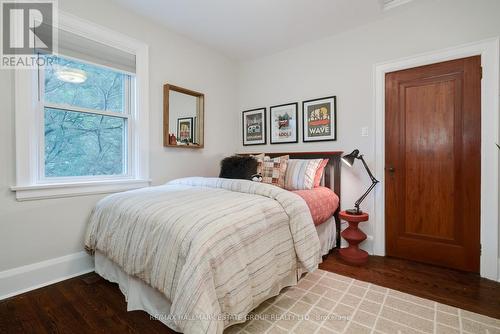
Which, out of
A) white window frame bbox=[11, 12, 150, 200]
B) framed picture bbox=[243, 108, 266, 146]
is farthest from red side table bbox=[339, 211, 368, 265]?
white window frame bbox=[11, 12, 150, 200]

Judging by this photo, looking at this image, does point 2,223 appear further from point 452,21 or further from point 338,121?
point 452,21

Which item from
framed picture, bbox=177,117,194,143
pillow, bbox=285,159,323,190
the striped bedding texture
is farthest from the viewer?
framed picture, bbox=177,117,194,143

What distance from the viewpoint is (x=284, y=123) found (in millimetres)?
3354

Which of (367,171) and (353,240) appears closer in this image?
(353,240)

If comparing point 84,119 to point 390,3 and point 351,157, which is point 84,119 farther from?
point 390,3

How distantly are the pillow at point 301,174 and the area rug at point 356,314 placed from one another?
103 cm

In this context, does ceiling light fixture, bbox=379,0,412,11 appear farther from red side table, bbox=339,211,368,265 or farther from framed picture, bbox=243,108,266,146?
red side table, bbox=339,211,368,265

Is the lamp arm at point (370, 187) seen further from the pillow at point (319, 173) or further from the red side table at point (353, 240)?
the pillow at point (319, 173)

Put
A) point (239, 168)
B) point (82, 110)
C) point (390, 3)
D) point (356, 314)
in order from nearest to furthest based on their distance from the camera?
point (356, 314), point (82, 110), point (390, 3), point (239, 168)

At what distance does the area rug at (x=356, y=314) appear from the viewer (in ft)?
4.69

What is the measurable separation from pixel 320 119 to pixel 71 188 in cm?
273

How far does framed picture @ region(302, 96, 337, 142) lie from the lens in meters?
2.91

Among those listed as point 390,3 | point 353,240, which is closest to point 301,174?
point 353,240

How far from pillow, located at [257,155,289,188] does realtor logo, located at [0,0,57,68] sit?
2224mm
